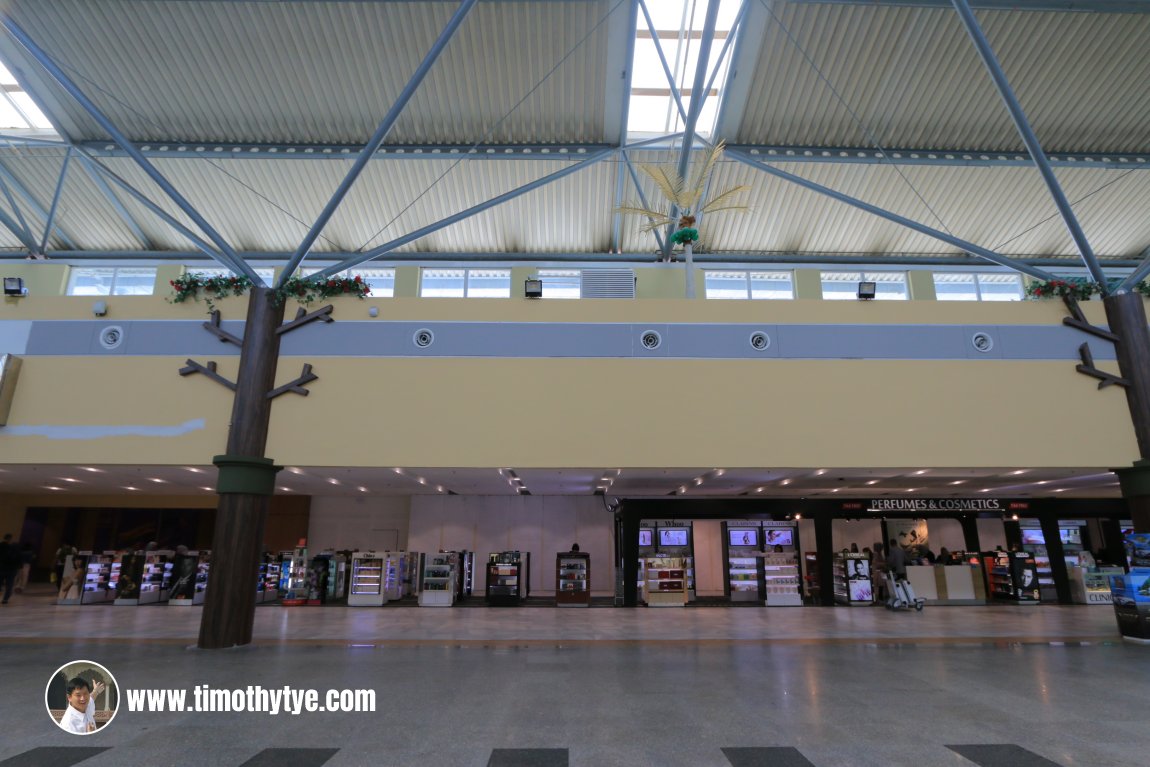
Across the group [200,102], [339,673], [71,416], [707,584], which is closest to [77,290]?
[200,102]

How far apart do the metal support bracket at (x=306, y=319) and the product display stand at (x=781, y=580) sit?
11.8m

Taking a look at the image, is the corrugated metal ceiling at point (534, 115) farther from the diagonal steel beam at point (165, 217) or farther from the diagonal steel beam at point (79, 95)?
the diagonal steel beam at point (79, 95)

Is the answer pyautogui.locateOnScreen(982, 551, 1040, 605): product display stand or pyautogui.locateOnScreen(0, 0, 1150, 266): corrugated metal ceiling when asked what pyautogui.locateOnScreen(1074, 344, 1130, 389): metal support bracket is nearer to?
pyautogui.locateOnScreen(0, 0, 1150, 266): corrugated metal ceiling

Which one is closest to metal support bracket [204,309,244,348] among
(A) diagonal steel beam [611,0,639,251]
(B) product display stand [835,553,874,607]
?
(A) diagonal steel beam [611,0,639,251]

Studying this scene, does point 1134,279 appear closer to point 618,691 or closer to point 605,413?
point 605,413

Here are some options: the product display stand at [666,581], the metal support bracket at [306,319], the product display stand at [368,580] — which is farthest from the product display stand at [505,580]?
the metal support bracket at [306,319]

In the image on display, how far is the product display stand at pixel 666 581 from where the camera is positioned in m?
14.7

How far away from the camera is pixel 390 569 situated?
612 inches

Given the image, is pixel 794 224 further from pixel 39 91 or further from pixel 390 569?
pixel 39 91

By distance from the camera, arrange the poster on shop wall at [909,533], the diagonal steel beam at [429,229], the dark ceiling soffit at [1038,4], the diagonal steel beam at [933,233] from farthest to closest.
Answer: the poster on shop wall at [909,533]
the dark ceiling soffit at [1038,4]
the diagonal steel beam at [933,233]
the diagonal steel beam at [429,229]

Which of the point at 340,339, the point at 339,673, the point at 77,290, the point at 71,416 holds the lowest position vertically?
the point at 339,673

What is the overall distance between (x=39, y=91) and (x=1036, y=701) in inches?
821

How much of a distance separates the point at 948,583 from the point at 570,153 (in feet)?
48.0

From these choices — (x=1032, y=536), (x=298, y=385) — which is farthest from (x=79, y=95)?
(x=1032, y=536)
